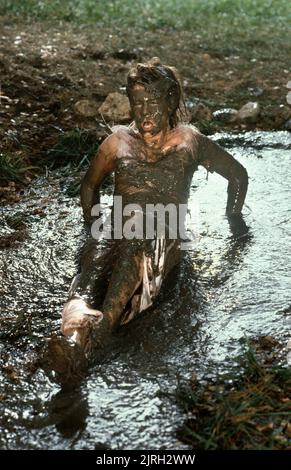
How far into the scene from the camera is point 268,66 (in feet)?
31.9

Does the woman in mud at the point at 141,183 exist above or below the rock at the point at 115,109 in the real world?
below

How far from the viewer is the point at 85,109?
7.40 m

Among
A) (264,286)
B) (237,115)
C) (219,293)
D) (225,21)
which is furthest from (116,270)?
(225,21)

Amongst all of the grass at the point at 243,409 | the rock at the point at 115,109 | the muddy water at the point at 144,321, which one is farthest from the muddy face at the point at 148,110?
the rock at the point at 115,109

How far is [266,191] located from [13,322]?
2799 mm

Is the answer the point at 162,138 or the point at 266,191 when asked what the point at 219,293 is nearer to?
the point at 162,138

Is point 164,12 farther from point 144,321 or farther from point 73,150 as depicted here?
point 144,321

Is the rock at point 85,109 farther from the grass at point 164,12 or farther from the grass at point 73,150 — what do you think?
the grass at point 164,12

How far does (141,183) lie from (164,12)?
9.83 meters

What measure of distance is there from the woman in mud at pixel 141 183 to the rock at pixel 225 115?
279 cm

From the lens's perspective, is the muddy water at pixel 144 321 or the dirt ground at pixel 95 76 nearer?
the muddy water at pixel 144 321

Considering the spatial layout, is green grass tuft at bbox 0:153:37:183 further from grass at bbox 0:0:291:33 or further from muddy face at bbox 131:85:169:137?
grass at bbox 0:0:291:33

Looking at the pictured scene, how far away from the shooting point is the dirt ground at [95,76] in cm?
718

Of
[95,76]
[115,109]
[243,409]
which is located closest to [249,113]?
[115,109]
